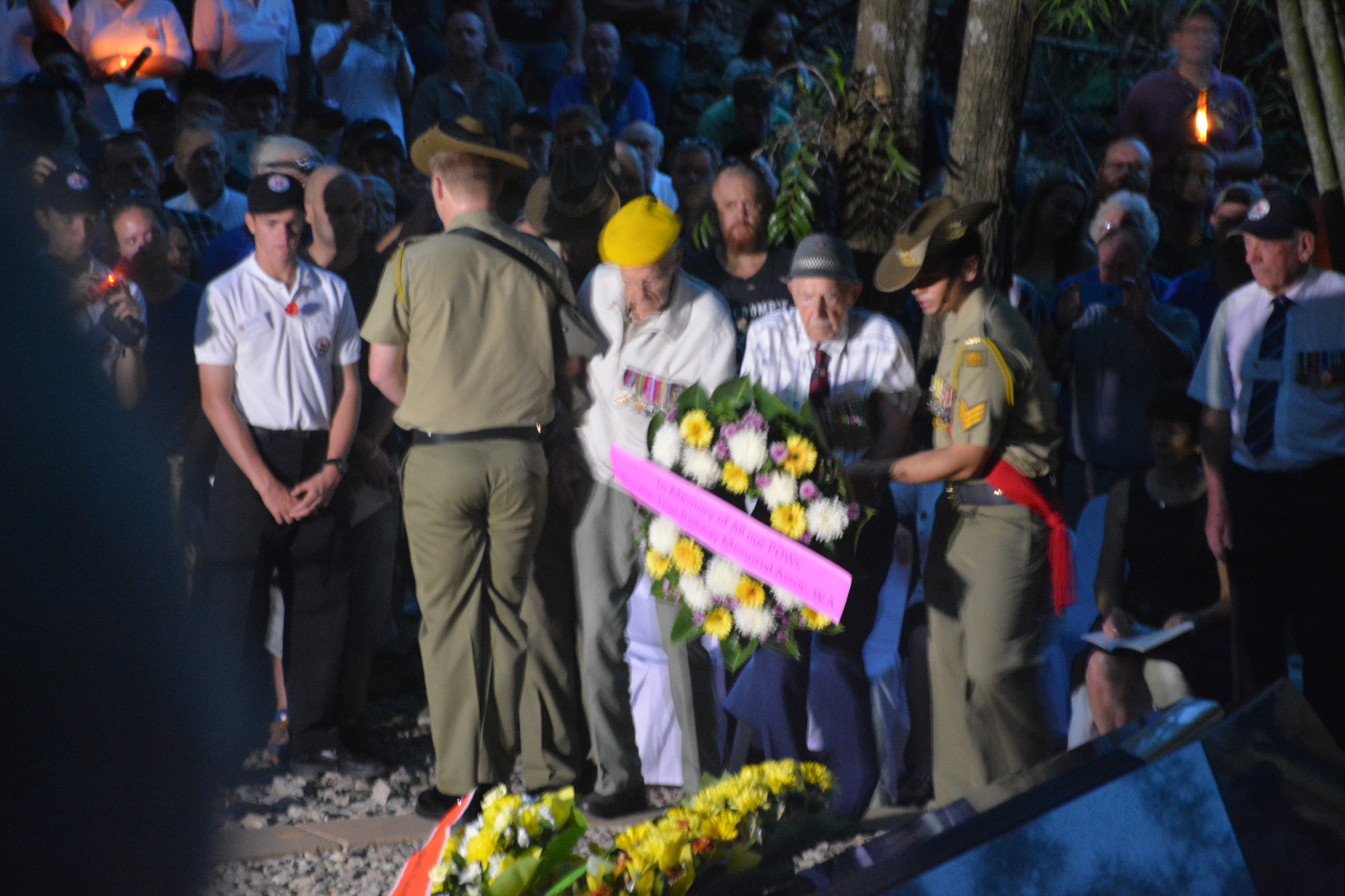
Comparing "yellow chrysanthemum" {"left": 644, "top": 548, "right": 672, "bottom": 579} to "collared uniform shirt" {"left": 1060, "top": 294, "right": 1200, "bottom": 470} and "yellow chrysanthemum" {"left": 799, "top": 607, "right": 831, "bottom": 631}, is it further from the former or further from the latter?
"collared uniform shirt" {"left": 1060, "top": 294, "right": 1200, "bottom": 470}

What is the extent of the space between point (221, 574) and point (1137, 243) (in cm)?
393

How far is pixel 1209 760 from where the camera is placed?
1.67 metres

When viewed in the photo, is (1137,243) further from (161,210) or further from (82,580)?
(82,580)

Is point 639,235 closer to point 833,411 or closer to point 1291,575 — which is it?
point 833,411

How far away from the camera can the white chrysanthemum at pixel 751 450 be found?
4.01 meters

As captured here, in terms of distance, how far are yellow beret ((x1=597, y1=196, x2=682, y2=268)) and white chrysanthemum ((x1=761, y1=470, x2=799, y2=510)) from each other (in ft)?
3.23

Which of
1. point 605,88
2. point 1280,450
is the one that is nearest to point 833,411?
point 1280,450

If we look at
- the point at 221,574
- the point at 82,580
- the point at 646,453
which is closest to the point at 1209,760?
the point at 82,580

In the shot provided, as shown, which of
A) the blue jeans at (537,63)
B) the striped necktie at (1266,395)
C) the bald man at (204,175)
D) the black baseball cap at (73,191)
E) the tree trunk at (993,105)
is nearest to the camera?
the black baseball cap at (73,191)

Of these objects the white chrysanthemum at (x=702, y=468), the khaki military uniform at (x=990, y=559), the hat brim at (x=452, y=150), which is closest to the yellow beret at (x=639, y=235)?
the hat brim at (x=452, y=150)

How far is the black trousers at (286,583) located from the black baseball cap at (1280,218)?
11.9 ft

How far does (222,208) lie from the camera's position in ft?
18.4

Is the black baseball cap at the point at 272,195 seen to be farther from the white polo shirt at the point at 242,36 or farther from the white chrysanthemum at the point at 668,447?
the white polo shirt at the point at 242,36

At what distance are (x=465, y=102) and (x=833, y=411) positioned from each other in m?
3.11
